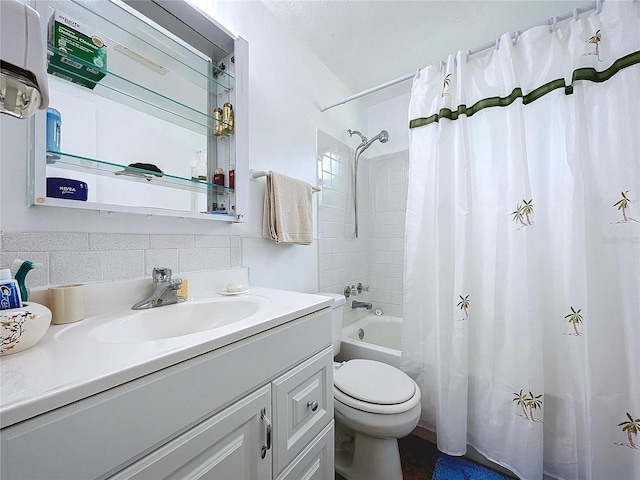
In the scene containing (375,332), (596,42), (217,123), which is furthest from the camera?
(375,332)

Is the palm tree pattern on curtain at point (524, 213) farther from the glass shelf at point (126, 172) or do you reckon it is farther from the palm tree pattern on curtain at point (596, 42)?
the glass shelf at point (126, 172)

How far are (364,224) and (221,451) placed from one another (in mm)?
1944

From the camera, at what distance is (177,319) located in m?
0.84

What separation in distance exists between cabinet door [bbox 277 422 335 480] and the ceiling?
1926mm

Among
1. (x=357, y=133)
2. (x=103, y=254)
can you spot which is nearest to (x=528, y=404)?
(x=103, y=254)

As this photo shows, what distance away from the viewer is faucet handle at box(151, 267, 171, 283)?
0.85 meters

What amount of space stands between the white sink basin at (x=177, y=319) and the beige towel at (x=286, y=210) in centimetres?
43

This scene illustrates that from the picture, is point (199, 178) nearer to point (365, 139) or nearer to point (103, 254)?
point (103, 254)

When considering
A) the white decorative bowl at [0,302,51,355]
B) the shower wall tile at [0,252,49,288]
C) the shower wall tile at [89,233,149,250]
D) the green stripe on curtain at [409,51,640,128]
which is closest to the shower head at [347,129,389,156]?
the green stripe on curtain at [409,51,640,128]

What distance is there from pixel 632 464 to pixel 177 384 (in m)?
1.60

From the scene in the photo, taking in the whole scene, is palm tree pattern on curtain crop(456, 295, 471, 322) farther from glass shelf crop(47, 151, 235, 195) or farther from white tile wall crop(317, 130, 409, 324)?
glass shelf crop(47, 151, 235, 195)

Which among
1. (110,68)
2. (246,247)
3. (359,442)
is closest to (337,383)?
(359,442)

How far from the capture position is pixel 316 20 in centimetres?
143

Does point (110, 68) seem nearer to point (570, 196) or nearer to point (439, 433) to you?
point (570, 196)
